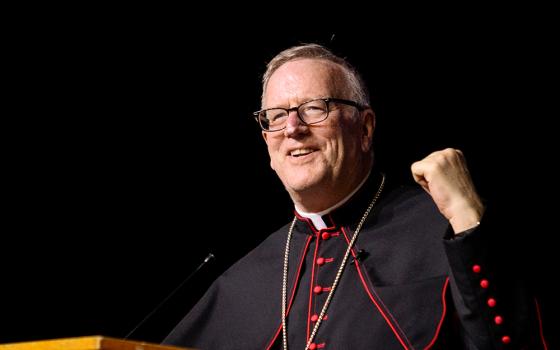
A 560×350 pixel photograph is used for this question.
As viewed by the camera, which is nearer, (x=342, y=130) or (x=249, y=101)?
(x=342, y=130)

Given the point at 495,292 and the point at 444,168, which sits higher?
the point at 444,168

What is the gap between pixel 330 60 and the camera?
3.26 m

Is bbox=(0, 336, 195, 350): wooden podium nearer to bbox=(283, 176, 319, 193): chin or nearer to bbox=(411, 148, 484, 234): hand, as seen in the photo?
bbox=(411, 148, 484, 234): hand

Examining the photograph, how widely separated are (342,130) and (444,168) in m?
0.77

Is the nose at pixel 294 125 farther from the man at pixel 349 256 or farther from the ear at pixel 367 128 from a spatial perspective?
the ear at pixel 367 128

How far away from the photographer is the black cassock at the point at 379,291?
7.43ft

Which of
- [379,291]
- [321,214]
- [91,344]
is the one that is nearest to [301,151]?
[321,214]

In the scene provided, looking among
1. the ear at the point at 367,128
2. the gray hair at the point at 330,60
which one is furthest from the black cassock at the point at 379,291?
the gray hair at the point at 330,60

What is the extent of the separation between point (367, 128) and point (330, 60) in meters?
0.32

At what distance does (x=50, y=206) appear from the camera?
162 inches

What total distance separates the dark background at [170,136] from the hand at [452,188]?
3.91 ft

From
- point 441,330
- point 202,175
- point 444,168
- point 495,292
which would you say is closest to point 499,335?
point 495,292

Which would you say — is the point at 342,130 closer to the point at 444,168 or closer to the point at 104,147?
the point at 444,168

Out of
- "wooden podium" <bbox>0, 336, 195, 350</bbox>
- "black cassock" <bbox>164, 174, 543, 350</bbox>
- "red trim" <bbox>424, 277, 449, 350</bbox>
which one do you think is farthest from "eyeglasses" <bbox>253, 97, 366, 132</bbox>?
"wooden podium" <bbox>0, 336, 195, 350</bbox>
